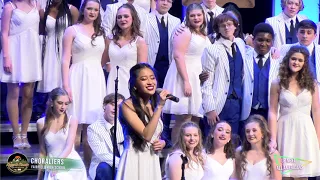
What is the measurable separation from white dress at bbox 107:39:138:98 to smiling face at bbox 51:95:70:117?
483 mm

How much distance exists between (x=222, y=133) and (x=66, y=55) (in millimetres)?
1251

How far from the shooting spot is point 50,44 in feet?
18.5

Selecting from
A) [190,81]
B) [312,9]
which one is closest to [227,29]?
[190,81]

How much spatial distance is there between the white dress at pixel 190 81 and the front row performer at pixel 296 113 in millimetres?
703

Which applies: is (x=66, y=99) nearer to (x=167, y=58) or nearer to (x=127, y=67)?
(x=127, y=67)

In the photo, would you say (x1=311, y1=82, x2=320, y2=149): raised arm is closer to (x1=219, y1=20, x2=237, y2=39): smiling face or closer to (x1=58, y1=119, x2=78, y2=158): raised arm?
(x1=219, y1=20, x2=237, y2=39): smiling face

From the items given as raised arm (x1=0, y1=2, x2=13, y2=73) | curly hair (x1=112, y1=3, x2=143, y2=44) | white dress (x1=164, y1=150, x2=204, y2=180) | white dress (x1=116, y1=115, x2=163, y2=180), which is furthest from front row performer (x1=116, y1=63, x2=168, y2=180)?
raised arm (x1=0, y1=2, x2=13, y2=73)

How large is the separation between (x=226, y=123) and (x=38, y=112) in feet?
5.72

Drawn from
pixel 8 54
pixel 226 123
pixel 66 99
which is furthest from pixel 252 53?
pixel 8 54

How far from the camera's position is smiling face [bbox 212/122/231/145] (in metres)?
4.84

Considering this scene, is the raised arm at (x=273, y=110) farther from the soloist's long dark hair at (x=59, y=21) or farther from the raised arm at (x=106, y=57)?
the soloist's long dark hair at (x=59, y=21)

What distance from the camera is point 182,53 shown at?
541 centimetres

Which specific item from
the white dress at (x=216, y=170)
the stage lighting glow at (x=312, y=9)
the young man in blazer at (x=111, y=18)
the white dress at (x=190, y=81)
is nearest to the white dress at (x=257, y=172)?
the white dress at (x=216, y=170)

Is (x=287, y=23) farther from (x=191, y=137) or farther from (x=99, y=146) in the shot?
(x=99, y=146)
